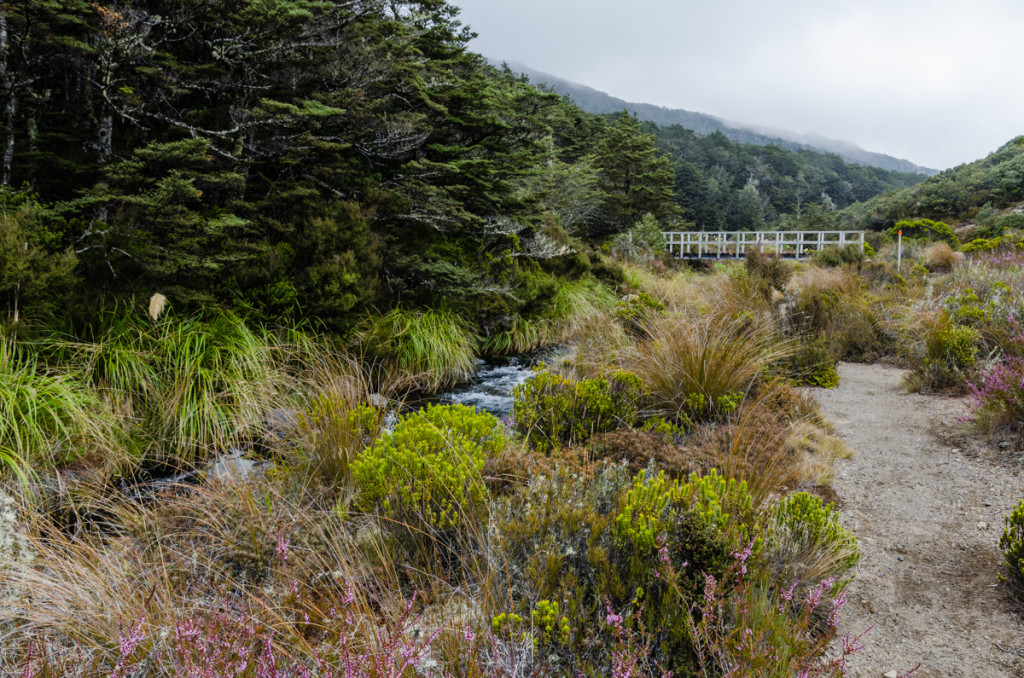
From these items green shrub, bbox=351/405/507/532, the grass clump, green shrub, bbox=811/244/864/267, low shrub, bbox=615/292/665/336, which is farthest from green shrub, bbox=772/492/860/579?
green shrub, bbox=811/244/864/267

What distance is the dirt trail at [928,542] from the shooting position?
198 centimetres

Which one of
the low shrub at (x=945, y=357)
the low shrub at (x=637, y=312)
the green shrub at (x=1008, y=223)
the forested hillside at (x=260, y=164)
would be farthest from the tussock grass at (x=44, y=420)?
the green shrub at (x=1008, y=223)

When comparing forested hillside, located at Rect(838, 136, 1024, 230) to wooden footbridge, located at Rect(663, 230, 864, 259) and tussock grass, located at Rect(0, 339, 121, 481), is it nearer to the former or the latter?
wooden footbridge, located at Rect(663, 230, 864, 259)

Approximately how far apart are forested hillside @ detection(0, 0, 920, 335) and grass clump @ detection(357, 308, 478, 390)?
0.40m

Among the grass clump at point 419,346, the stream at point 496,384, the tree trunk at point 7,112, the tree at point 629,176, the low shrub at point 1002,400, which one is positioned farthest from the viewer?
the tree at point 629,176

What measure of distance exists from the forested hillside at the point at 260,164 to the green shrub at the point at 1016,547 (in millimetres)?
5802

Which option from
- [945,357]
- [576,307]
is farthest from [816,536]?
[576,307]

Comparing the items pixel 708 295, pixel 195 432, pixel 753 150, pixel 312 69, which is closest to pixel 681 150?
pixel 753 150

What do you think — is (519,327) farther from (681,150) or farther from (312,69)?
(681,150)

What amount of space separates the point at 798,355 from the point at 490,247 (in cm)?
556

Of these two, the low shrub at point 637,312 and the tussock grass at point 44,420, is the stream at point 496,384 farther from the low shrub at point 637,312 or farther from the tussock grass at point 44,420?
the tussock grass at point 44,420

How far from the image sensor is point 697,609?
195 cm

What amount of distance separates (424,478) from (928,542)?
266 centimetres

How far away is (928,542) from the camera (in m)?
2.72
